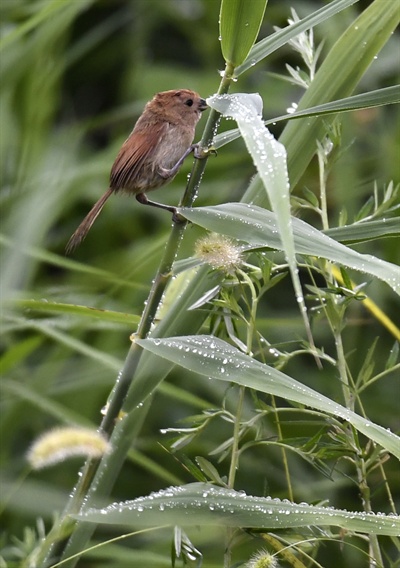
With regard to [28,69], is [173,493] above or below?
below

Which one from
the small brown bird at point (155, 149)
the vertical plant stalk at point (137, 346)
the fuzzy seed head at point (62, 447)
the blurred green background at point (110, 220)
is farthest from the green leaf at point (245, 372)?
the small brown bird at point (155, 149)

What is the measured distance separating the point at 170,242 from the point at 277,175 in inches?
8.6

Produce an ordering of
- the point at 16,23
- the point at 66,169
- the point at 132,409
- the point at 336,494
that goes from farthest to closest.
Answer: the point at 16,23 < the point at 336,494 < the point at 66,169 < the point at 132,409

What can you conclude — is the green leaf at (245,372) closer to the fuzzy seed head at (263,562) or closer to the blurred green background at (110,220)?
the fuzzy seed head at (263,562)

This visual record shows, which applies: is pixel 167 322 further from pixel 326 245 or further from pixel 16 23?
pixel 16 23

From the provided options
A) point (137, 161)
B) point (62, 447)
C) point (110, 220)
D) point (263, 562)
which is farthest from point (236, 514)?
point (110, 220)

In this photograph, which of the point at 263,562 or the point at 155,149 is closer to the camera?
the point at 263,562

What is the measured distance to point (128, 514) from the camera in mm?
877

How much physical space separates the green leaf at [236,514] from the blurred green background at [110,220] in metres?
0.37

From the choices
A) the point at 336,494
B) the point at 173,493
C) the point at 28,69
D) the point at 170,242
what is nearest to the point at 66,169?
the point at 28,69

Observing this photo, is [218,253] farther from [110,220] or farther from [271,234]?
[110,220]

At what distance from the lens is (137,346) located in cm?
102

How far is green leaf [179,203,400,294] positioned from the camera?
881 mm

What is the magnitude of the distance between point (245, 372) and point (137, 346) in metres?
0.15
